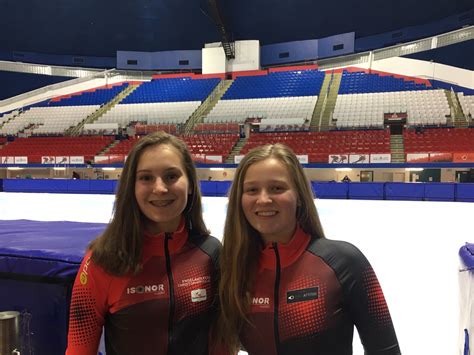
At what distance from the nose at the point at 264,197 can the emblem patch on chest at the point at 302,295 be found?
14.0 inches

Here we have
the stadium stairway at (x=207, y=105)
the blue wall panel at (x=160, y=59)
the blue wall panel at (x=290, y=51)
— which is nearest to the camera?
the stadium stairway at (x=207, y=105)

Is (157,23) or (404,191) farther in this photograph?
(157,23)

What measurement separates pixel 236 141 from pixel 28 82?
56.1 feet

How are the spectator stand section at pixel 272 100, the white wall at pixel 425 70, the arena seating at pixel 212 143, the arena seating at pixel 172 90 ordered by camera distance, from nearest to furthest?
the arena seating at pixel 212 143 < the white wall at pixel 425 70 < the spectator stand section at pixel 272 100 < the arena seating at pixel 172 90

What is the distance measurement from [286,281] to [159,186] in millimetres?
599

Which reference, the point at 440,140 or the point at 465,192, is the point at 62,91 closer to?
the point at 440,140

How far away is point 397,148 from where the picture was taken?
17.6 metres

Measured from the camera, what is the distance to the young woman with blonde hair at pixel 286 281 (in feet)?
4.45

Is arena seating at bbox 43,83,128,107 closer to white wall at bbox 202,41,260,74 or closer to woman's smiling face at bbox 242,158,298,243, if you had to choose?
white wall at bbox 202,41,260,74

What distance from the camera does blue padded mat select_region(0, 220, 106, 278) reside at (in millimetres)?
1581

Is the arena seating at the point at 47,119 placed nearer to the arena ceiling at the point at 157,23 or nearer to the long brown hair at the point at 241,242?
the arena ceiling at the point at 157,23

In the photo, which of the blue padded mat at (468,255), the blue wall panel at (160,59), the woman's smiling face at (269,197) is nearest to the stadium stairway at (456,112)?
the blue wall panel at (160,59)

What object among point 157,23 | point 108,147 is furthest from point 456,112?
point 157,23

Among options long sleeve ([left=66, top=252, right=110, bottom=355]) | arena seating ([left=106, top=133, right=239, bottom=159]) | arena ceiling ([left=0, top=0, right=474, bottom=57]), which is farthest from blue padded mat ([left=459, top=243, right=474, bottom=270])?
arena ceiling ([left=0, top=0, right=474, bottom=57])
